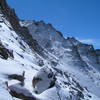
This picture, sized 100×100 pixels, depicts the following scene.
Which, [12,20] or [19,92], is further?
[12,20]

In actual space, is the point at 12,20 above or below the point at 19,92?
above

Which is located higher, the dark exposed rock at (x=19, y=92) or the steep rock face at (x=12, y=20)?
the steep rock face at (x=12, y=20)

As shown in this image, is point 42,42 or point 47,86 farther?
point 42,42

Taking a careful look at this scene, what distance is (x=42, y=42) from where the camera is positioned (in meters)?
195

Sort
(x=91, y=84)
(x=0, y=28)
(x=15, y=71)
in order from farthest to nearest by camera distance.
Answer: (x=91, y=84) < (x=0, y=28) < (x=15, y=71)

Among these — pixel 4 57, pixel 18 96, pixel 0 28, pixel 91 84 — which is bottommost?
pixel 18 96

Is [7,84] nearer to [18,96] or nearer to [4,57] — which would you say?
[18,96]

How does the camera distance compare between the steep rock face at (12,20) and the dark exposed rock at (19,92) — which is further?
the steep rock face at (12,20)

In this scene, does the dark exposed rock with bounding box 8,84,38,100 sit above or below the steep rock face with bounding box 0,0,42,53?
below

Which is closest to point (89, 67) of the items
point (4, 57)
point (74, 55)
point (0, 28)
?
point (74, 55)

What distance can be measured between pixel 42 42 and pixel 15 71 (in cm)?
16869

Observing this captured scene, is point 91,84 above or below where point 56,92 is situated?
above

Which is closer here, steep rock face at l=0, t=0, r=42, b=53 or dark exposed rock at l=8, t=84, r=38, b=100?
dark exposed rock at l=8, t=84, r=38, b=100

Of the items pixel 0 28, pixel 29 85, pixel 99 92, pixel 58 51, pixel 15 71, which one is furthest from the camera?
pixel 58 51
